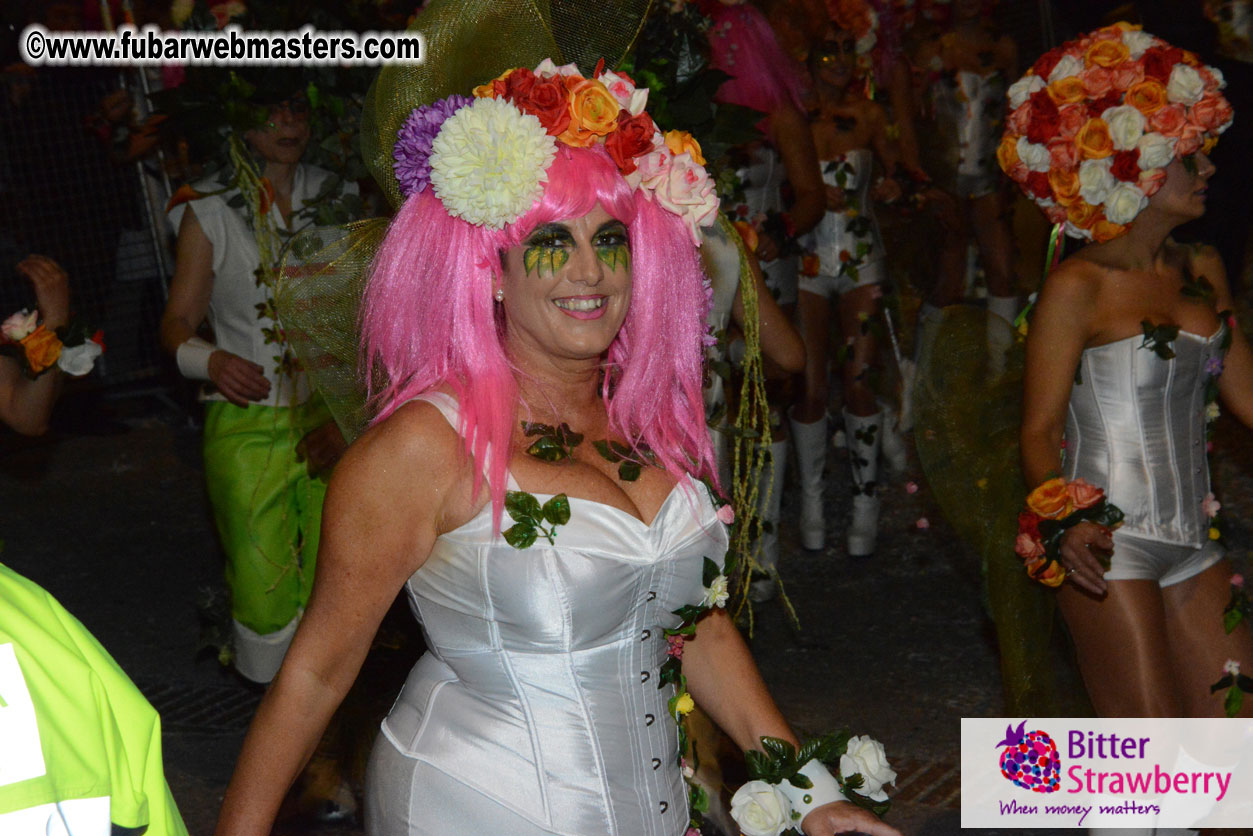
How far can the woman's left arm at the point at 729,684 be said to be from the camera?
2.65 m

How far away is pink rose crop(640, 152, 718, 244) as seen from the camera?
8.61ft

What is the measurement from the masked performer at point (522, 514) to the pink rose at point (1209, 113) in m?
1.83

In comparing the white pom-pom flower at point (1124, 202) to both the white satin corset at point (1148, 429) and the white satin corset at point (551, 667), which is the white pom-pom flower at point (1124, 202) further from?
the white satin corset at point (551, 667)

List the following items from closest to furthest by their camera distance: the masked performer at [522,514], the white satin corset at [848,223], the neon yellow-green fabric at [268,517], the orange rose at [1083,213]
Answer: the masked performer at [522,514] < the orange rose at [1083,213] < the neon yellow-green fabric at [268,517] < the white satin corset at [848,223]

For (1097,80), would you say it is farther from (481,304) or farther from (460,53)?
(481,304)

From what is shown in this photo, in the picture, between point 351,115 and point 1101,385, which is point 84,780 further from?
point 351,115

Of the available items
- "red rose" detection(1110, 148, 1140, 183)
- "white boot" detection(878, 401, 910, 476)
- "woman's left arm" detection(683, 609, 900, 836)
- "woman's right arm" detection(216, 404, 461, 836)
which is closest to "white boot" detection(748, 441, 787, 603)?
"white boot" detection(878, 401, 910, 476)

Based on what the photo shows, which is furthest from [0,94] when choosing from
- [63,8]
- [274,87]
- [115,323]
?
[274,87]

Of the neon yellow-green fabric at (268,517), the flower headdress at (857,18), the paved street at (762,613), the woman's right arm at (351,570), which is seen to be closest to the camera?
the woman's right arm at (351,570)

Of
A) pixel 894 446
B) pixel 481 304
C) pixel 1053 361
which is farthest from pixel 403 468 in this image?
pixel 894 446

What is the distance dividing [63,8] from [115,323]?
2069 millimetres

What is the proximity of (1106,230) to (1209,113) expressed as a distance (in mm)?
400

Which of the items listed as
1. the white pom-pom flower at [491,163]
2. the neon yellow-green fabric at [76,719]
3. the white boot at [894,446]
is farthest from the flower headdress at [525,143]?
the white boot at [894,446]

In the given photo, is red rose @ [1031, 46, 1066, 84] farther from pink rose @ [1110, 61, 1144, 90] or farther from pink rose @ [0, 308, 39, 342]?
pink rose @ [0, 308, 39, 342]
